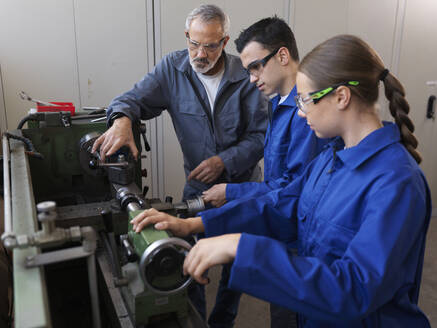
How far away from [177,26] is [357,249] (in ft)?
7.57

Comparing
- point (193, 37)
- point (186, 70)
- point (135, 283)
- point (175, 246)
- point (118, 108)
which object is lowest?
point (135, 283)

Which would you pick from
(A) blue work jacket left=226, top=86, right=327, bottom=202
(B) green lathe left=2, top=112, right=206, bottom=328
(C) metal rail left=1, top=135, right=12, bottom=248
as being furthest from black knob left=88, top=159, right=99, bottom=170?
(A) blue work jacket left=226, top=86, right=327, bottom=202

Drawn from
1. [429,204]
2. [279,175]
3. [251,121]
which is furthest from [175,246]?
[251,121]

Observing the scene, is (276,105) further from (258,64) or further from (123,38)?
(123,38)

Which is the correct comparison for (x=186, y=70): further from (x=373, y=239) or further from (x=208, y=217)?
(x=373, y=239)

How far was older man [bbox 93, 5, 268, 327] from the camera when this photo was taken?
175cm

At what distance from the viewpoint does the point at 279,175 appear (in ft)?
4.74

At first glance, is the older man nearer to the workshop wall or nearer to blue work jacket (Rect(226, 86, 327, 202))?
blue work jacket (Rect(226, 86, 327, 202))

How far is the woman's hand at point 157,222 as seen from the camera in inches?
36.8

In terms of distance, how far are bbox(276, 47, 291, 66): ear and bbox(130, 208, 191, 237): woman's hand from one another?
0.71 metres

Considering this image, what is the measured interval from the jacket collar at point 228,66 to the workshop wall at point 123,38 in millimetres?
942

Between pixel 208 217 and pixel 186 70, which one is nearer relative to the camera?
pixel 208 217

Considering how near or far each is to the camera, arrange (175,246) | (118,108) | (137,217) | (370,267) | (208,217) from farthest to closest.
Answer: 1. (118,108)
2. (208,217)
3. (137,217)
4. (175,246)
5. (370,267)

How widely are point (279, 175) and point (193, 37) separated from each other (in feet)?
2.29
